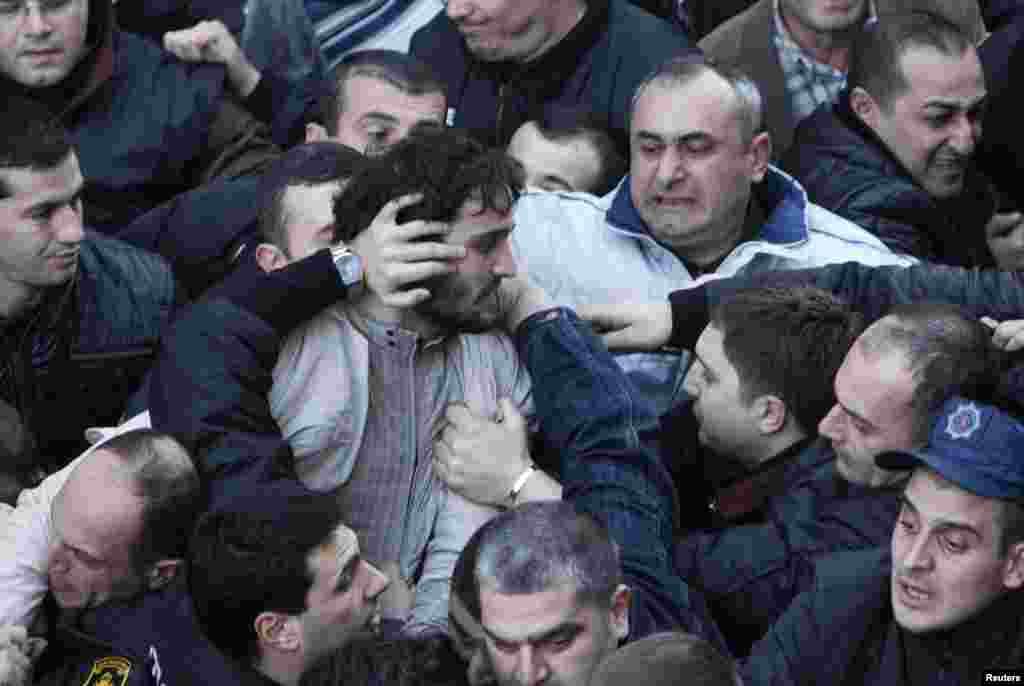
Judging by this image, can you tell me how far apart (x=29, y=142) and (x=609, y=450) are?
1.67 meters

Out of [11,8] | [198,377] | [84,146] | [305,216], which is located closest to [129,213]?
[84,146]

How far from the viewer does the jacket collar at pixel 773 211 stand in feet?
18.5

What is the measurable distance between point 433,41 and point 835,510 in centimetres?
235

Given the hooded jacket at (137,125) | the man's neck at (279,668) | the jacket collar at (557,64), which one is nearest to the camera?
the man's neck at (279,668)

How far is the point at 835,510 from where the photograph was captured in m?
4.69

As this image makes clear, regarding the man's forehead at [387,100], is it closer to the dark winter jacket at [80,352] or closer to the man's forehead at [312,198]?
the man's forehead at [312,198]

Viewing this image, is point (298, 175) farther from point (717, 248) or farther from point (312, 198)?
point (717, 248)

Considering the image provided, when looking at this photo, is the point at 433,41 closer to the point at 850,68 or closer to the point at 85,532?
the point at 850,68

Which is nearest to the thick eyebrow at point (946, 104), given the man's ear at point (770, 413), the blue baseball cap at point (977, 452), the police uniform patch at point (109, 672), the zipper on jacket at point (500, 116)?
the zipper on jacket at point (500, 116)

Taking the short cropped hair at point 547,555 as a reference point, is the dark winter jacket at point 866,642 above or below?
below

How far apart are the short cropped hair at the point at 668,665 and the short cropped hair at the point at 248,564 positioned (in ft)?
2.89

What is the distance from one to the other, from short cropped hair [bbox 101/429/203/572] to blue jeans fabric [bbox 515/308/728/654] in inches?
28.3

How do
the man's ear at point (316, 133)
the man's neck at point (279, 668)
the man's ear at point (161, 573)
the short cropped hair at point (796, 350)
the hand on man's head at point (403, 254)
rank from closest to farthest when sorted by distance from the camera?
the man's neck at point (279, 668) < the hand on man's head at point (403, 254) < the man's ear at point (161, 573) < the short cropped hair at point (796, 350) < the man's ear at point (316, 133)

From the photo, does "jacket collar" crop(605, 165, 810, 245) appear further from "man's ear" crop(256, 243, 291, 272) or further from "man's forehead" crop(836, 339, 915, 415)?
"man's forehead" crop(836, 339, 915, 415)
